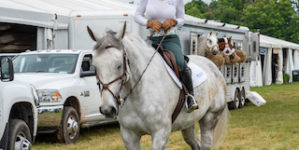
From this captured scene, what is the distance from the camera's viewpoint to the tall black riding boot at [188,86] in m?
6.07

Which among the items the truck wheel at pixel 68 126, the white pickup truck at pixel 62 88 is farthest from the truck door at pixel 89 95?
the truck wheel at pixel 68 126

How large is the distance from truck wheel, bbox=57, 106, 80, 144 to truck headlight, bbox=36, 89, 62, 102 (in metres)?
0.39

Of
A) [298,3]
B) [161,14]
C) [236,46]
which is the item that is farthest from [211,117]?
[298,3]

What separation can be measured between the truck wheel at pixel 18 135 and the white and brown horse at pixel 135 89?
71.0 inches

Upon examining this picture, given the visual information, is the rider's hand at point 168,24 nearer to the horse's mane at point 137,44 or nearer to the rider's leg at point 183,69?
the rider's leg at point 183,69

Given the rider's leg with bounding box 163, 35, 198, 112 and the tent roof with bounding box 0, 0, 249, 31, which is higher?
the tent roof with bounding box 0, 0, 249, 31

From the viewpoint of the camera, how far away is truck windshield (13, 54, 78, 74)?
1077cm

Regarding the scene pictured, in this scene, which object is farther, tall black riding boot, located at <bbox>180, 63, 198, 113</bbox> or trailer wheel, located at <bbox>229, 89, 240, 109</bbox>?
trailer wheel, located at <bbox>229, 89, 240, 109</bbox>

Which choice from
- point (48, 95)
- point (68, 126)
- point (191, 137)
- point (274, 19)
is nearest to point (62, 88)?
point (48, 95)

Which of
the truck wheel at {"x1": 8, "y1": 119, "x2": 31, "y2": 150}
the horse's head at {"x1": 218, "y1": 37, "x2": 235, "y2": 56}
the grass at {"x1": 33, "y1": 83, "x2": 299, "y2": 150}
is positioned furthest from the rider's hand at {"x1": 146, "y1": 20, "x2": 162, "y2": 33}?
the horse's head at {"x1": 218, "y1": 37, "x2": 235, "y2": 56}

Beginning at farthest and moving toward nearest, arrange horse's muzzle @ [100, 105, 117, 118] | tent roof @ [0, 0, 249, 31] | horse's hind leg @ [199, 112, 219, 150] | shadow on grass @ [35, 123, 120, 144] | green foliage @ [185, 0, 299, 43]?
1. green foliage @ [185, 0, 299, 43]
2. tent roof @ [0, 0, 249, 31]
3. shadow on grass @ [35, 123, 120, 144]
4. horse's hind leg @ [199, 112, 219, 150]
5. horse's muzzle @ [100, 105, 117, 118]

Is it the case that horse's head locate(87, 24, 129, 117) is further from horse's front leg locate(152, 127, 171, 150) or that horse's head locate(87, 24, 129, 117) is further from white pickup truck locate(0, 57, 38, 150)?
white pickup truck locate(0, 57, 38, 150)

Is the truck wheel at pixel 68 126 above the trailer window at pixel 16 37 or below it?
below

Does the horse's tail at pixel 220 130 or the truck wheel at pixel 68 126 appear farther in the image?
the truck wheel at pixel 68 126
